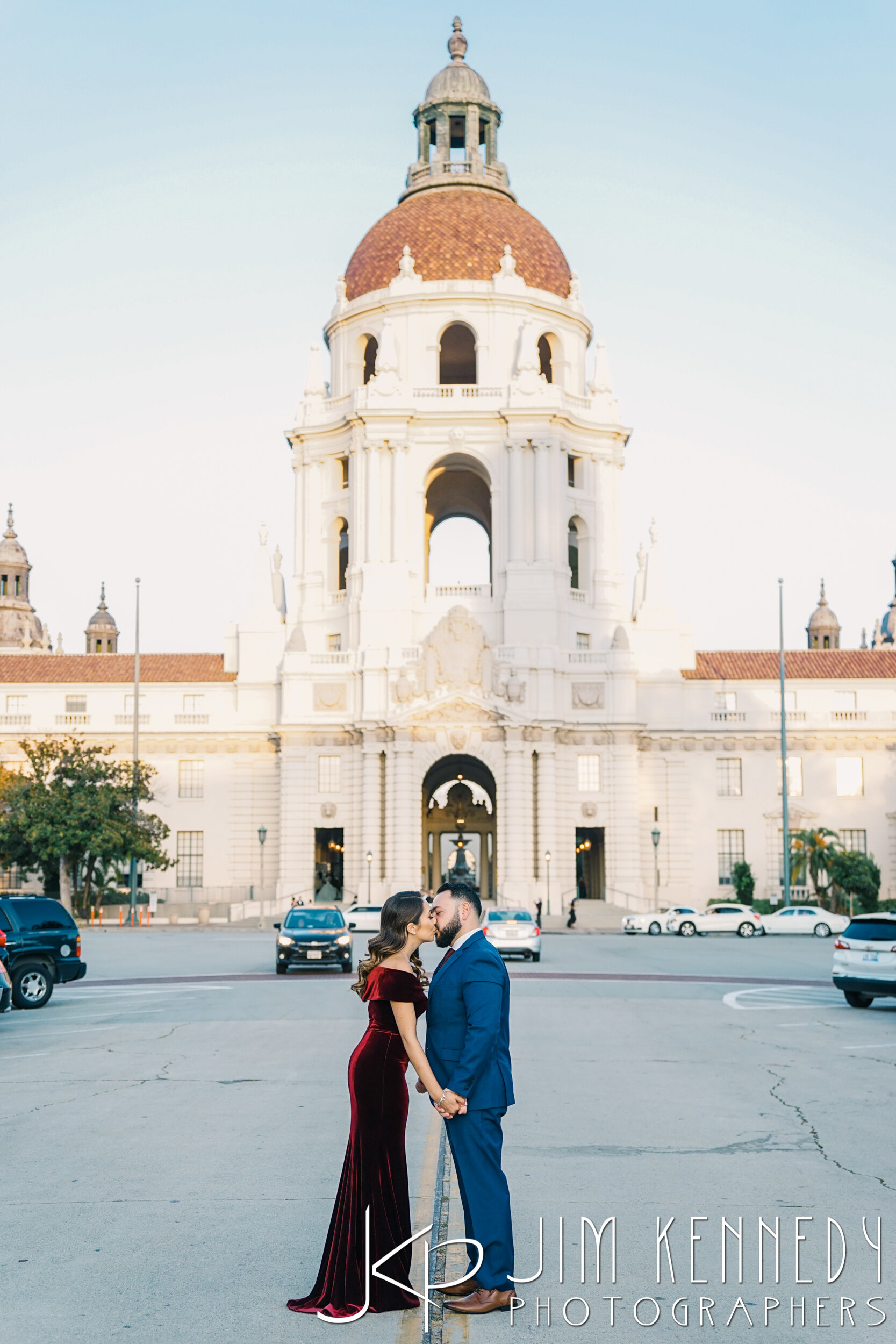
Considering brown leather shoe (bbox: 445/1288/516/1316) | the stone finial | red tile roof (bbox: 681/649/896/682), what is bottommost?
brown leather shoe (bbox: 445/1288/516/1316)

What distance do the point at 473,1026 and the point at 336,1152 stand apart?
14.3 feet

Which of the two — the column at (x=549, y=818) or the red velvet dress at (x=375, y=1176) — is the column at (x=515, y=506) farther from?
the red velvet dress at (x=375, y=1176)

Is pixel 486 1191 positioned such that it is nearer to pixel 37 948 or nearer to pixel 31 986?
pixel 37 948

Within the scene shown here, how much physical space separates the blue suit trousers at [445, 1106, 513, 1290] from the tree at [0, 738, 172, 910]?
51101mm

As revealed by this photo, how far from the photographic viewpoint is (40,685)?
7212cm

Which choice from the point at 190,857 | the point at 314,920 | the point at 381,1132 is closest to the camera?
the point at 381,1132

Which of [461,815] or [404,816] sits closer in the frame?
[404,816]

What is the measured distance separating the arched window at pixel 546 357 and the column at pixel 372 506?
10.7 meters

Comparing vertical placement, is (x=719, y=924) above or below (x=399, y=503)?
below

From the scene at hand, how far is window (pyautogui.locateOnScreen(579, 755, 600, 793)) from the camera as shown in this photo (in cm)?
6688

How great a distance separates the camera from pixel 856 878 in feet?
213

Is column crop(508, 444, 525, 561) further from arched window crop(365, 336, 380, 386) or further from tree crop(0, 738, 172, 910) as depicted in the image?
tree crop(0, 738, 172, 910)

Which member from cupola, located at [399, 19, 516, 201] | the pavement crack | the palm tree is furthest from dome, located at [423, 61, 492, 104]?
the pavement crack

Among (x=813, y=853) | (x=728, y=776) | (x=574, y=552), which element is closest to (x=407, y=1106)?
(x=813, y=853)
